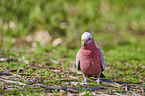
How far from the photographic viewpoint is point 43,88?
352 centimetres

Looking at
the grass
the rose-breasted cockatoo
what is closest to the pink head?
the rose-breasted cockatoo

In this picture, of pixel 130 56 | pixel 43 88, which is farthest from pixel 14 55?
pixel 130 56

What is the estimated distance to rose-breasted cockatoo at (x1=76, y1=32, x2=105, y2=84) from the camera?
143 inches

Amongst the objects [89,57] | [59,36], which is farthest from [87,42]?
[59,36]

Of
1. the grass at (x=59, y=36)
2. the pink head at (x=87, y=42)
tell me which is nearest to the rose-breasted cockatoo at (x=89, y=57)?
the pink head at (x=87, y=42)

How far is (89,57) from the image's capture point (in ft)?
12.2

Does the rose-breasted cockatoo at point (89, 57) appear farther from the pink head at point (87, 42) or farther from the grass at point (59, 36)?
the grass at point (59, 36)

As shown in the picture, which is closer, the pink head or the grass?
the pink head

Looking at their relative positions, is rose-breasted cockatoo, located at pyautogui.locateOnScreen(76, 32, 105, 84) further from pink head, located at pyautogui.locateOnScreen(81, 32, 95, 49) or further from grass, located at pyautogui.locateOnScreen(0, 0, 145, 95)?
grass, located at pyautogui.locateOnScreen(0, 0, 145, 95)

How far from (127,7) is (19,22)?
771cm

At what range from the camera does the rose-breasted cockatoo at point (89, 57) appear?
143 inches

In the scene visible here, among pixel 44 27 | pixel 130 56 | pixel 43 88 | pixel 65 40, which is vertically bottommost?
pixel 43 88

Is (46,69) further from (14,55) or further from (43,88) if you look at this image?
(14,55)

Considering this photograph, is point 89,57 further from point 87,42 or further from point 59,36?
point 59,36
